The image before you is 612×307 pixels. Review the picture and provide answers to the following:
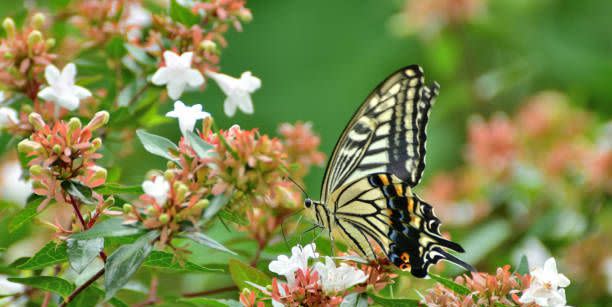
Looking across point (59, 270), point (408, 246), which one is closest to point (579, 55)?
point (408, 246)

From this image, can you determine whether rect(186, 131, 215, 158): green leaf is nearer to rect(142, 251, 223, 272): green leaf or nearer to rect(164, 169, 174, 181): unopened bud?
rect(164, 169, 174, 181): unopened bud

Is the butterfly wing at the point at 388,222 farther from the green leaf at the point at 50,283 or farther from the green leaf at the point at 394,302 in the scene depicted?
the green leaf at the point at 50,283

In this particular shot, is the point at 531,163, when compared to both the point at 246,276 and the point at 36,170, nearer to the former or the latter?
the point at 246,276

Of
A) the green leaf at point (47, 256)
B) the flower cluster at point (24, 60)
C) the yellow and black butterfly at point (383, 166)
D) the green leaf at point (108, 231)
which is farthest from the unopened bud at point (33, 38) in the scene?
the yellow and black butterfly at point (383, 166)

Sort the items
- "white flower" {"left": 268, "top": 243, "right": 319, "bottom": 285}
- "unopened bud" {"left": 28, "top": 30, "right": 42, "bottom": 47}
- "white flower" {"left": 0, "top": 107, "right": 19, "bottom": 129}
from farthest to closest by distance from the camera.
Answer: "unopened bud" {"left": 28, "top": 30, "right": 42, "bottom": 47}
"white flower" {"left": 0, "top": 107, "right": 19, "bottom": 129}
"white flower" {"left": 268, "top": 243, "right": 319, "bottom": 285}

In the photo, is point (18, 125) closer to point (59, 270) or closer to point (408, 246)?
point (59, 270)

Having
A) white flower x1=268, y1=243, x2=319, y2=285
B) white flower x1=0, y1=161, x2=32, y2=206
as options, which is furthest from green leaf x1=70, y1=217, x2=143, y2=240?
white flower x1=0, y1=161, x2=32, y2=206

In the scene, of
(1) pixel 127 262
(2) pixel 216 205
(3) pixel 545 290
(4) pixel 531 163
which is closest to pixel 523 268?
(3) pixel 545 290
